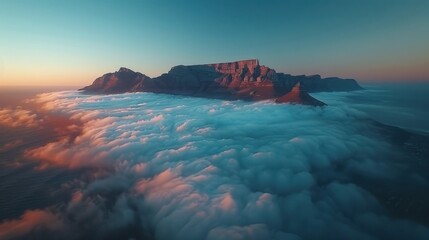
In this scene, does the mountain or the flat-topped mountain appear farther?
the flat-topped mountain

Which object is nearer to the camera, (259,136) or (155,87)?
(259,136)

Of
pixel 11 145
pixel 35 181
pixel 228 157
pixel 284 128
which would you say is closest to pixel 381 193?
pixel 228 157

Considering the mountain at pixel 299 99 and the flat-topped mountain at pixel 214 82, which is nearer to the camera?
the mountain at pixel 299 99

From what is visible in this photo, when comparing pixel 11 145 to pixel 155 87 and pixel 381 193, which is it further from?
pixel 155 87

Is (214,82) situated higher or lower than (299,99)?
higher

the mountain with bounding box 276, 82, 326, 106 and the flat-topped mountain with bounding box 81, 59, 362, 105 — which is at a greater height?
the flat-topped mountain with bounding box 81, 59, 362, 105

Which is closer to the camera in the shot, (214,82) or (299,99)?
(299,99)

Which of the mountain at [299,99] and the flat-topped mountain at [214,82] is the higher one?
the flat-topped mountain at [214,82]

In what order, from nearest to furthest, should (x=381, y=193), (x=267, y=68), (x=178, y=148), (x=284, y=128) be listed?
(x=381, y=193) < (x=178, y=148) < (x=284, y=128) < (x=267, y=68)
